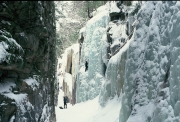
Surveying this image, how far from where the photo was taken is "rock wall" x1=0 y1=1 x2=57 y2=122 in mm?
8086

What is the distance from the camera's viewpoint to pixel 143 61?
27.2 feet

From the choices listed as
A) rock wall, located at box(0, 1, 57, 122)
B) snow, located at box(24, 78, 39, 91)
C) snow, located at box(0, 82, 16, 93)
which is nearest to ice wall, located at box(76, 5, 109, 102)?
rock wall, located at box(0, 1, 57, 122)

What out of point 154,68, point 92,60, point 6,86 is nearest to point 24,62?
point 6,86

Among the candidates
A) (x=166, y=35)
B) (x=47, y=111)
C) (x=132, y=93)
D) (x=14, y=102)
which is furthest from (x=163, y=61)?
(x=47, y=111)

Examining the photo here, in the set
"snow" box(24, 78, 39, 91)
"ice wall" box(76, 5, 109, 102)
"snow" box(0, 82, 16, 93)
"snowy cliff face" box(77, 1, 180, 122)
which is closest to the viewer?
"snowy cliff face" box(77, 1, 180, 122)

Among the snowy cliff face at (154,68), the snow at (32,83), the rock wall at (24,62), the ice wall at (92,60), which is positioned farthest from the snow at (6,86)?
the ice wall at (92,60)

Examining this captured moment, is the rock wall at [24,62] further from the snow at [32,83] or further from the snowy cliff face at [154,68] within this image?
the snowy cliff face at [154,68]

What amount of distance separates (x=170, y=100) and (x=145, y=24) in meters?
3.13

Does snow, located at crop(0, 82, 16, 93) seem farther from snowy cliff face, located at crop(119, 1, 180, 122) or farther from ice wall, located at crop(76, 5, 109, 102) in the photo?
ice wall, located at crop(76, 5, 109, 102)

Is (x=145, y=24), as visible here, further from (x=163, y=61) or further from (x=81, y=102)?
(x=81, y=102)

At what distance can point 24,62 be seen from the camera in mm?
9148

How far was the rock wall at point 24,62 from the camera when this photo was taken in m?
8.09

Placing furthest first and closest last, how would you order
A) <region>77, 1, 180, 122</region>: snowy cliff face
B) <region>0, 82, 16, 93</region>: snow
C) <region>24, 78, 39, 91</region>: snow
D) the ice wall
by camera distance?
the ice wall < <region>24, 78, 39, 91</region>: snow < <region>0, 82, 16, 93</region>: snow < <region>77, 1, 180, 122</region>: snowy cliff face

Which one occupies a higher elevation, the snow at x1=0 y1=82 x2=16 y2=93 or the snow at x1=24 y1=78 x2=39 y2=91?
the snow at x1=0 y1=82 x2=16 y2=93
